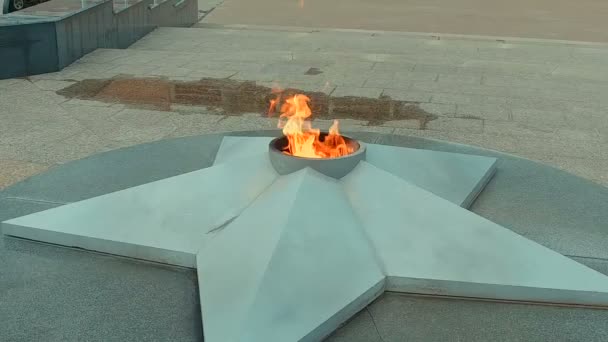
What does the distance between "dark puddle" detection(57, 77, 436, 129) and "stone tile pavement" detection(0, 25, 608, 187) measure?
19 cm

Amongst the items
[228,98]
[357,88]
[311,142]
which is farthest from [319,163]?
[357,88]

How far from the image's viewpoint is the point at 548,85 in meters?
10.7

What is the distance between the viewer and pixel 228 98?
30.9 ft

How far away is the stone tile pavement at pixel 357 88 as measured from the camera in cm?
760

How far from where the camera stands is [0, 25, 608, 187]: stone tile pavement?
7598 mm

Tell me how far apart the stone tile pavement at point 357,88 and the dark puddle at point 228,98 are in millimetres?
186

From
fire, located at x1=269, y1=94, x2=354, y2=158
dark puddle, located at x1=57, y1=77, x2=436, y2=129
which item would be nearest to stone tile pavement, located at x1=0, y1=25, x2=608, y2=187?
dark puddle, located at x1=57, y1=77, x2=436, y2=129

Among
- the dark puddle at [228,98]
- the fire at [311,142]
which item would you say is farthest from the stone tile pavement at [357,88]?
the fire at [311,142]

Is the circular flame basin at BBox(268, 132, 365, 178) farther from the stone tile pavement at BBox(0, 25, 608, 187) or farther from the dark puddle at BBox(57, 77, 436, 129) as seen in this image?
the dark puddle at BBox(57, 77, 436, 129)

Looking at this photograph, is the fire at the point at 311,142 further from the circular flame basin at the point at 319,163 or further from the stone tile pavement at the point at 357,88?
the stone tile pavement at the point at 357,88

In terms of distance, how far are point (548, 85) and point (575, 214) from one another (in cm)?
599

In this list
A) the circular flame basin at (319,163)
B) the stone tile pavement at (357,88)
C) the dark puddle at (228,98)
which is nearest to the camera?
the circular flame basin at (319,163)

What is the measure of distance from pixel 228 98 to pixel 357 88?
198 centimetres

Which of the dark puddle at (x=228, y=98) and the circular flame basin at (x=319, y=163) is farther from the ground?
the circular flame basin at (x=319, y=163)
